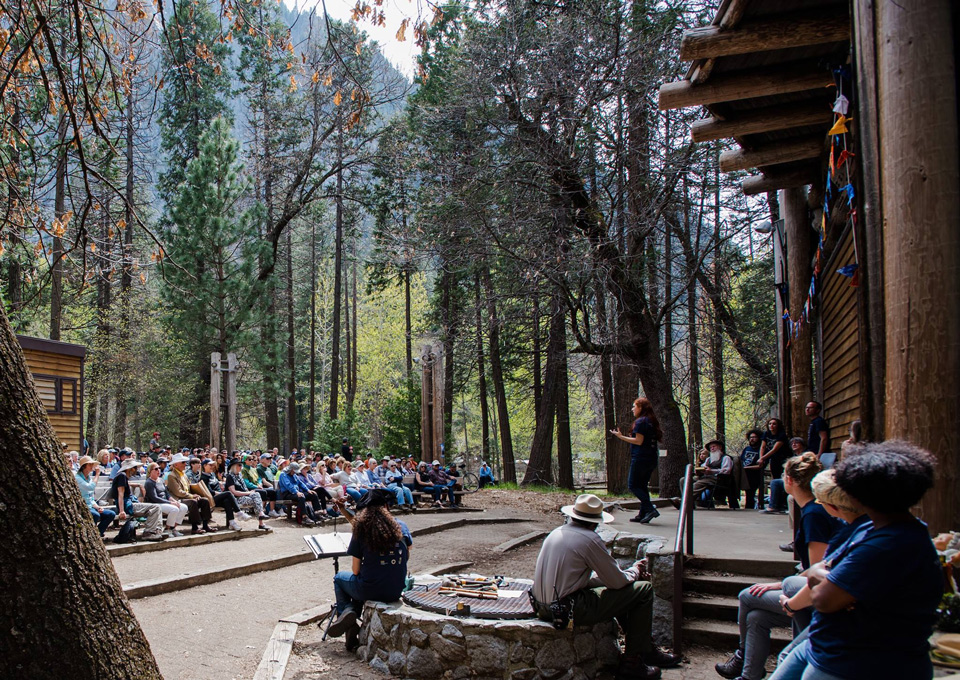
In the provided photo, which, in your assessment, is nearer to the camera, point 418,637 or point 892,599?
point 892,599

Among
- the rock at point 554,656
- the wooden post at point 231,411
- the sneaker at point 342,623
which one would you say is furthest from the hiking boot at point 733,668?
the wooden post at point 231,411

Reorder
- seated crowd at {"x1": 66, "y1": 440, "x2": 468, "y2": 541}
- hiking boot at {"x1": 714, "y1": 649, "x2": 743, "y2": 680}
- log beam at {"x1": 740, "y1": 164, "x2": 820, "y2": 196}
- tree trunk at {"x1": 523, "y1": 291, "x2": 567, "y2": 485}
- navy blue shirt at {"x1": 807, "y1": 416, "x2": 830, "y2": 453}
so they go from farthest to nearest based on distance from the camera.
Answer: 1. tree trunk at {"x1": 523, "y1": 291, "x2": 567, "y2": 485}
2. seated crowd at {"x1": 66, "y1": 440, "x2": 468, "y2": 541}
3. log beam at {"x1": 740, "y1": 164, "x2": 820, "y2": 196}
4. navy blue shirt at {"x1": 807, "y1": 416, "x2": 830, "y2": 453}
5. hiking boot at {"x1": 714, "y1": 649, "x2": 743, "y2": 680}

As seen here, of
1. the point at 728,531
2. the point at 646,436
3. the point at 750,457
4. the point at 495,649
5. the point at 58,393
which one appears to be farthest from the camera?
the point at 58,393

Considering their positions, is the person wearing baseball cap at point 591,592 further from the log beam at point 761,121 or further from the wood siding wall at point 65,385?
the wood siding wall at point 65,385

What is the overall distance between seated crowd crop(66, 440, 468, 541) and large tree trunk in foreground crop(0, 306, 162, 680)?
5.47 m

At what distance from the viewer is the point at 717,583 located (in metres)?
6.53

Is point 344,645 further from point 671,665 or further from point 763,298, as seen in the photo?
point 763,298

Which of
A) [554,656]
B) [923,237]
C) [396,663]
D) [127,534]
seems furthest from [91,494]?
[923,237]

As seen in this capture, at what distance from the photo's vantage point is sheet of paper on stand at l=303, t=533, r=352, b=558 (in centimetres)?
679

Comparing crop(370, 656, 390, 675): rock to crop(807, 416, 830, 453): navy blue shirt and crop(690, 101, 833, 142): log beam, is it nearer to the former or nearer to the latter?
crop(807, 416, 830, 453): navy blue shirt

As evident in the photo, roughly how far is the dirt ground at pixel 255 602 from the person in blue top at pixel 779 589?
3.05ft

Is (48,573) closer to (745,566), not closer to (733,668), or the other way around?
(733,668)

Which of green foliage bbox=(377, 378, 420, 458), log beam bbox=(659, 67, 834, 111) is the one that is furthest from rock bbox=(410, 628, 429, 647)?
green foliage bbox=(377, 378, 420, 458)

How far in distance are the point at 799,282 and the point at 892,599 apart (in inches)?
346
